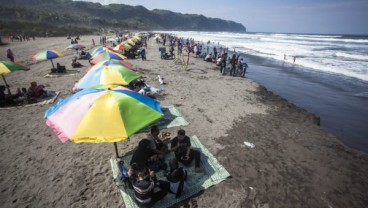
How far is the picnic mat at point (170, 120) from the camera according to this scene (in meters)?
8.41

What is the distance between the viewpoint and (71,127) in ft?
13.1

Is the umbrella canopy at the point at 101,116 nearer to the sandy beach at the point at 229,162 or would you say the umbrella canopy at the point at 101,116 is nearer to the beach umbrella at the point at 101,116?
the beach umbrella at the point at 101,116

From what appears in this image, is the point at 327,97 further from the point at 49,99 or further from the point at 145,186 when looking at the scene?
the point at 49,99

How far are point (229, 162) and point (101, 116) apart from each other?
420 centimetres

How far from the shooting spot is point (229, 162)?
21.5ft

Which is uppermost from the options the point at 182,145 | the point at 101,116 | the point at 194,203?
the point at 101,116

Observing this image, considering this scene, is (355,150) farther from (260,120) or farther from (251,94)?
(251,94)

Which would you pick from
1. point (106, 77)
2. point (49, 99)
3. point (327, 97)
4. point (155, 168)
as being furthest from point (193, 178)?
point (327, 97)

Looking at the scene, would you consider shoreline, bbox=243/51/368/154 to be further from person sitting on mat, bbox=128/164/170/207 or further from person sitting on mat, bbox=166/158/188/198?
person sitting on mat, bbox=128/164/170/207

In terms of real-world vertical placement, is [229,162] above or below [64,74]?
below

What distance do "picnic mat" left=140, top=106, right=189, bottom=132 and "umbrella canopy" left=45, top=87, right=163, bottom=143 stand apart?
3.66 meters

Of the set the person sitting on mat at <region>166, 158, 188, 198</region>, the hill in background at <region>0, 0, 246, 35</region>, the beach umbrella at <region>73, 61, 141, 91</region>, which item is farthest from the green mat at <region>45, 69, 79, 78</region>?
the hill in background at <region>0, 0, 246, 35</region>

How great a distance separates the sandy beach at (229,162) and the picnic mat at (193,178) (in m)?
0.17

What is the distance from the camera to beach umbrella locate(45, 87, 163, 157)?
12.6 ft
